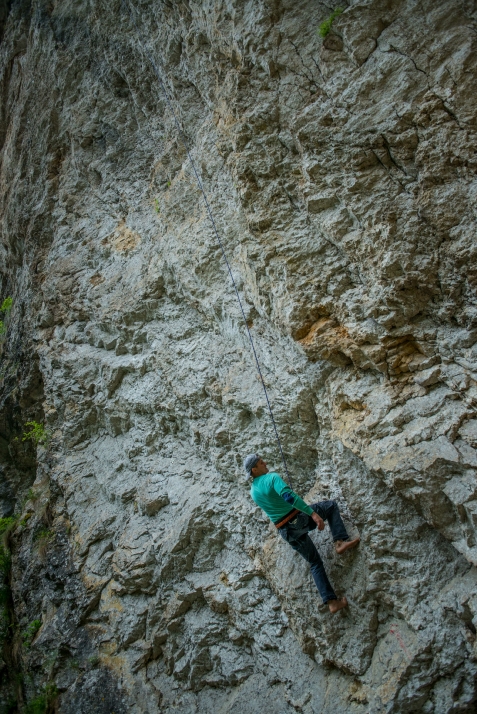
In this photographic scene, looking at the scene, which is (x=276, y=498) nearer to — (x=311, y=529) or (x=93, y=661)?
(x=311, y=529)

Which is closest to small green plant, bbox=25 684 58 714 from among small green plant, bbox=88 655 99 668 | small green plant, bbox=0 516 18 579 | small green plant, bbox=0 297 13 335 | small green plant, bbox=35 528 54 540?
small green plant, bbox=88 655 99 668

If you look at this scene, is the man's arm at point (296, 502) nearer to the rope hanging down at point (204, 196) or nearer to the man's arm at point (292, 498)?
the man's arm at point (292, 498)

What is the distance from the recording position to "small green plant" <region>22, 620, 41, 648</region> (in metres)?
5.95

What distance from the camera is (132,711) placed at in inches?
179

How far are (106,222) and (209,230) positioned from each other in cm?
330

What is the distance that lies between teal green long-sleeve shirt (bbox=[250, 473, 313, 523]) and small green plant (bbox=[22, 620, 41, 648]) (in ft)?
14.7

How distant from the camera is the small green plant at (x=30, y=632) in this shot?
5.95 meters

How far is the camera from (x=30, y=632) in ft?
19.8

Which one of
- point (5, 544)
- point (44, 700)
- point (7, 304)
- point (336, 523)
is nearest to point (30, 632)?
point (44, 700)

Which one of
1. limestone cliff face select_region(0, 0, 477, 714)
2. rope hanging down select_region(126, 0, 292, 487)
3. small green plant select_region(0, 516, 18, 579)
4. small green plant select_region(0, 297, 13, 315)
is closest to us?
limestone cliff face select_region(0, 0, 477, 714)

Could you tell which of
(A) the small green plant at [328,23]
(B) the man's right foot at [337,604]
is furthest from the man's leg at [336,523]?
(A) the small green plant at [328,23]

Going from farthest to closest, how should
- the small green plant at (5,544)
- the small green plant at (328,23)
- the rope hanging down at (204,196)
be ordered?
1. the small green plant at (5,544)
2. the rope hanging down at (204,196)
3. the small green plant at (328,23)

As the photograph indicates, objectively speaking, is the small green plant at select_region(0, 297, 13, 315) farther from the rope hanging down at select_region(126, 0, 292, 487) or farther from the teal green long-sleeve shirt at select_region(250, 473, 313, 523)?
the teal green long-sleeve shirt at select_region(250, 473, 313, 523)

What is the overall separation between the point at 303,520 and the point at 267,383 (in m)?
1.44
